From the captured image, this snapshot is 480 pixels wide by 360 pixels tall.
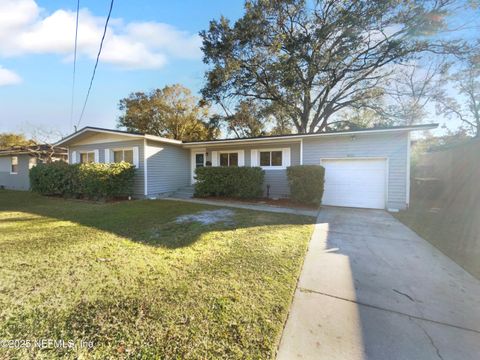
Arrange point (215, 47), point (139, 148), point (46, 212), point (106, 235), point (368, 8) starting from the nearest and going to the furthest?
point (106, 235), point (46, 212), point (139, 148), point (368, 8), point (215, 47)

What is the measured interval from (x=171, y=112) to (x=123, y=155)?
46.4 feet

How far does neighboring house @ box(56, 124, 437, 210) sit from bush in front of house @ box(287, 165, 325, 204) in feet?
3.55

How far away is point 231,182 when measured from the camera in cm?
978

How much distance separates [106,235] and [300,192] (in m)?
6.35

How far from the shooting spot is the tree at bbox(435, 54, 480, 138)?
16.9 metres

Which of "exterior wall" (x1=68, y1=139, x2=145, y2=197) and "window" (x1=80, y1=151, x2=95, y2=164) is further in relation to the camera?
"window" (x1=80, y1=151, x2=95, y2=164)

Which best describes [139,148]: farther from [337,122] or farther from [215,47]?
[337,122]

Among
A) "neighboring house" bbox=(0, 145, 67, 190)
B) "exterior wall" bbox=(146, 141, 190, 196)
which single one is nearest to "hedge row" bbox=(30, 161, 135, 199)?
"exterior wall" bbox=(146, 141, 190, 196)

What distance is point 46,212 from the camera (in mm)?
7023

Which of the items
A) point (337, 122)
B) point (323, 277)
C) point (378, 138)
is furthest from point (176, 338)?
point (337, 122)

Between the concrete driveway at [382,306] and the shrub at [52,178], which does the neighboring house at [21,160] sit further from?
the concrete driveway at [382,306]

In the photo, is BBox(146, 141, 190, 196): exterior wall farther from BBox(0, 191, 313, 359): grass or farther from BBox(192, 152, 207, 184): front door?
BBox(0, 191, 313, 359): grass

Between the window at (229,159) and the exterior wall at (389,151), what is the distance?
14.3ft

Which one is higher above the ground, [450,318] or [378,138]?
[378,138]
